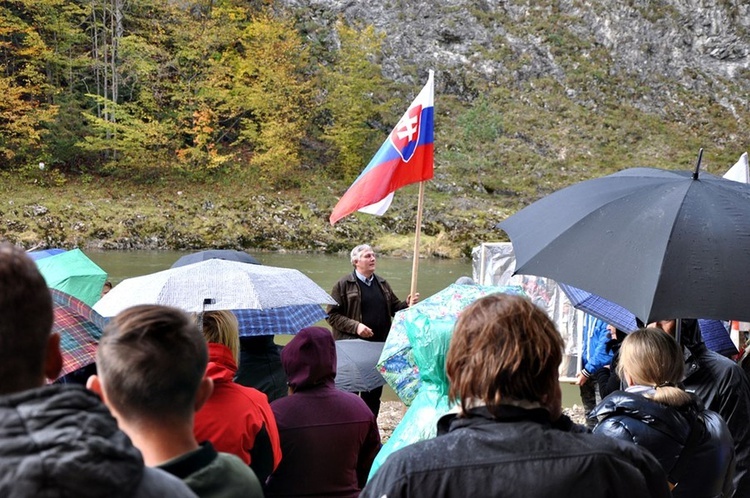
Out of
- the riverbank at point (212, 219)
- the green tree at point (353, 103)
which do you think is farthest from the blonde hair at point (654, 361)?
the green tree at point (353, 103)

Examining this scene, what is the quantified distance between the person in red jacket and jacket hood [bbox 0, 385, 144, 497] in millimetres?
1366

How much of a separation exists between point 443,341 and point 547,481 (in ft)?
3.43

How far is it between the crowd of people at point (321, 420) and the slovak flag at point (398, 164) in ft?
11.7

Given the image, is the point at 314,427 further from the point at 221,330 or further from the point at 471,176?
the point at 471,176

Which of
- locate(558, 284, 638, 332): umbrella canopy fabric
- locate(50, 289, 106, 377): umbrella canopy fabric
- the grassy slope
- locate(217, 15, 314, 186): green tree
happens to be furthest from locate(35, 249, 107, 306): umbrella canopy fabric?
locate(217, 15, 314, 186): green tree

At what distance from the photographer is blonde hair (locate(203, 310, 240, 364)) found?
2773 mm

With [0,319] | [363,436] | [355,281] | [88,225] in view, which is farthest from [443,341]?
[88,225]

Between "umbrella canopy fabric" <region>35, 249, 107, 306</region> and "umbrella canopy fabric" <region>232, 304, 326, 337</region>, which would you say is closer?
"umbrella canopy fabric" <region>232, 304, 326, 337</region>

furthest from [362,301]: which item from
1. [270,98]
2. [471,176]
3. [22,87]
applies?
[22,87]

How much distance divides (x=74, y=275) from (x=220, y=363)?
2.92 metres

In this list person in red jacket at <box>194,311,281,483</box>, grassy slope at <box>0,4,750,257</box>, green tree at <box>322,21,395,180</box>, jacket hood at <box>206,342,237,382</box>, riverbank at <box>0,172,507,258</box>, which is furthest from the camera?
green tree at <box>322,21,395,180</box>

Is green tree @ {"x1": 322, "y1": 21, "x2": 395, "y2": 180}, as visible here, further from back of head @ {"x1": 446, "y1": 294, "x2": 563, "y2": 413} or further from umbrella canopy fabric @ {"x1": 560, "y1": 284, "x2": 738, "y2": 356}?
back of head @ {"x1": 446, "y1": 294, "x2": 563, "y2": 413}

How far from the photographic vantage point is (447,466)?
62.6 inches

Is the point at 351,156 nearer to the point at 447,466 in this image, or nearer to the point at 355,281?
the point at 355,281
